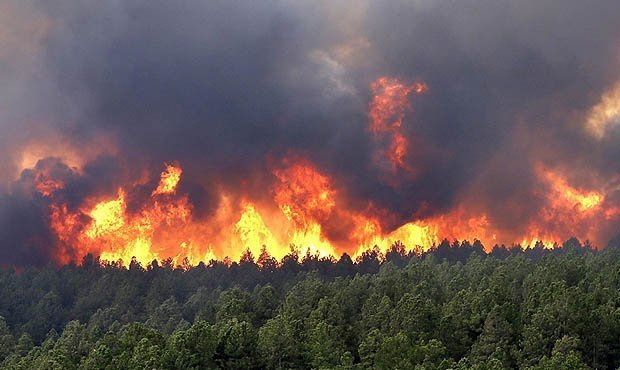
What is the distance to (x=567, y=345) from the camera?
11131 cm

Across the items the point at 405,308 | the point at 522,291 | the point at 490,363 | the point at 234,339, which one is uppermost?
the point at 522,291

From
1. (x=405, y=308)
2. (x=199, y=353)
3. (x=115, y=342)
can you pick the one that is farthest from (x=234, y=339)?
(x=405, y=308)

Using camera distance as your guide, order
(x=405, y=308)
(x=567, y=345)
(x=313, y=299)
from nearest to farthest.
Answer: (x=567, y=345)
(x=405, y=308)
(x=313, y=299)

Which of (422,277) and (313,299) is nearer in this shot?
(313,299)

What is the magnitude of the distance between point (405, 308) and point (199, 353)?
41.3 meters

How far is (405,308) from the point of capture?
448 ft

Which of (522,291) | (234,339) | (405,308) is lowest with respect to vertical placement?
(234,339)

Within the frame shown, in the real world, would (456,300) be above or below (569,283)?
below

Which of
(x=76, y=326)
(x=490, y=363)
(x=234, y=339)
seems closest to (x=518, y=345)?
(x=490, y=363)

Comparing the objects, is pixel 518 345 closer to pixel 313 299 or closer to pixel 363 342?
pixel 363 342

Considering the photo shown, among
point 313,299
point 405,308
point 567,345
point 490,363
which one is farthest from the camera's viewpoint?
point 313,299

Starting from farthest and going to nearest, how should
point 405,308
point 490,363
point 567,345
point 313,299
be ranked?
1. point 313,299
2. point 405,308
3. point 567,345
4. point 490,363

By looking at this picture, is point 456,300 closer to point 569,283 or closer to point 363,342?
point 363,342

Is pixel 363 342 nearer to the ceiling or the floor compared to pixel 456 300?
nearer to the floor
